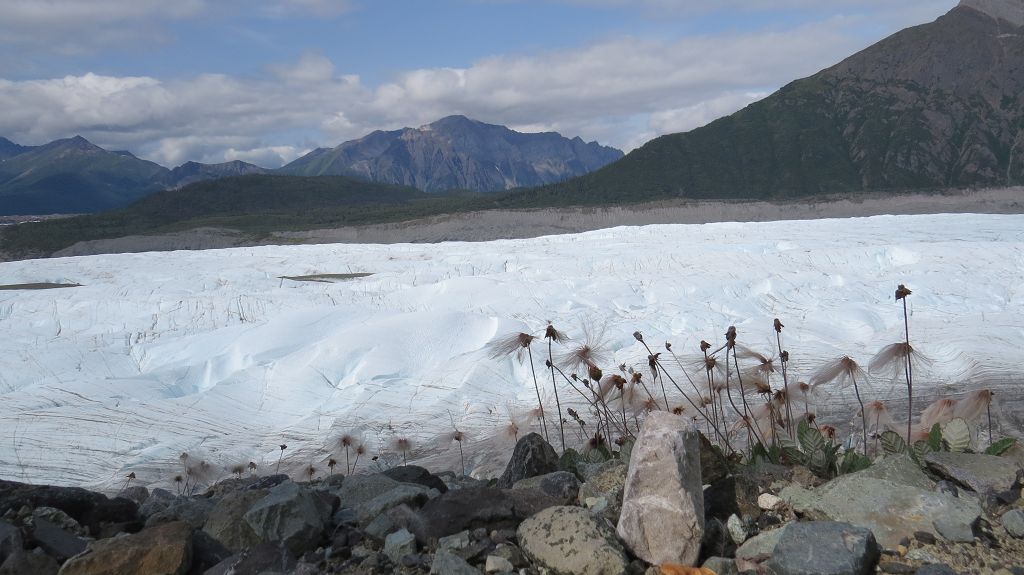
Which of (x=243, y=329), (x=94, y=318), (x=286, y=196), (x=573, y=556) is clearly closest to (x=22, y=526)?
(x=573, y=556)

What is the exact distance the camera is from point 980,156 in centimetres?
13200

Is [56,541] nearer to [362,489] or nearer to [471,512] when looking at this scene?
[362,489]

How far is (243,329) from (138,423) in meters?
3.50

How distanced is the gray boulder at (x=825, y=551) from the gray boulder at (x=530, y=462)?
2.11m

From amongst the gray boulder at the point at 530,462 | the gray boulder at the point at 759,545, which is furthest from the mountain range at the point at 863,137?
the gray boulder at the point at 759,545

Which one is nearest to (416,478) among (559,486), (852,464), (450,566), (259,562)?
(559,486)

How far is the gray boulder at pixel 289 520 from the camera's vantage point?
378cm

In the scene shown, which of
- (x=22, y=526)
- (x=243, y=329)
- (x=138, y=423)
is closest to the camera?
(x=22, y=526)

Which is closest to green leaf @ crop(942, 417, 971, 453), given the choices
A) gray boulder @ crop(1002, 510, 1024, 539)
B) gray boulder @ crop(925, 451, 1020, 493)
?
gray boulder @ crop(925, 451, 1020, 493)

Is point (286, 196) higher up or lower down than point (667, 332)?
higher up

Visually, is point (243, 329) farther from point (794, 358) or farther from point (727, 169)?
point (727, 169)

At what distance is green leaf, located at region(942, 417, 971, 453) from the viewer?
4.48m

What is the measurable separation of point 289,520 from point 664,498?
1935mm

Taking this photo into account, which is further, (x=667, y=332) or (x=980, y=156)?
(x=980, y=156)
